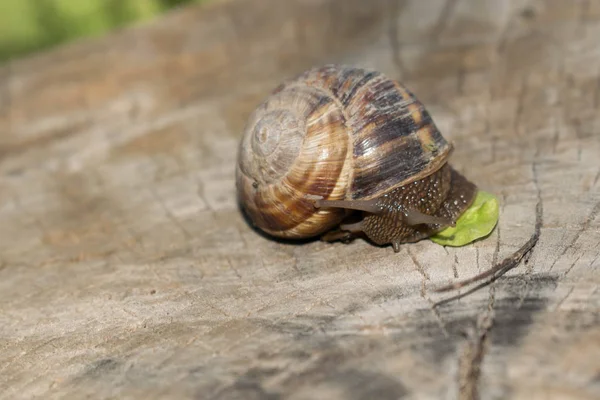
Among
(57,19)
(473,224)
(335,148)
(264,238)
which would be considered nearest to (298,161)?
(335,148)

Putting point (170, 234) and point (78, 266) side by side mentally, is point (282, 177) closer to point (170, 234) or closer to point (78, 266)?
point (170, 234)

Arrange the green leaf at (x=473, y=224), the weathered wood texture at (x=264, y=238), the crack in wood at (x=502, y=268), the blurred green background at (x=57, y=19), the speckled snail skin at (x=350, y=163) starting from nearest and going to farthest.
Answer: the weathered wood texture at (x=264, y=238) → the crack in wood at (x=502, y=268) → the green leaf at (x=473, y=224) → the speckled snail skin at (x=350, y=163) → the blurred green background at (x=57, y=19)

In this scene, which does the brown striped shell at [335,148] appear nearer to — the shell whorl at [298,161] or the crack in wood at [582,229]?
the shell whorl at [298,161]

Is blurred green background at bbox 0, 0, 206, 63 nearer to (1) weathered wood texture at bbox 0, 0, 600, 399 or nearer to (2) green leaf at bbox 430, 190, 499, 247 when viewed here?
(1) weathered wood texture at bbox 0, 0, 600, 399

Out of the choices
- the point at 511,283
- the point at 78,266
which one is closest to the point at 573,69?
the point at 511,283

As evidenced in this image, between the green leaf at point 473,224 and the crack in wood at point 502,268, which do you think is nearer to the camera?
the crack in wood at point 502,268

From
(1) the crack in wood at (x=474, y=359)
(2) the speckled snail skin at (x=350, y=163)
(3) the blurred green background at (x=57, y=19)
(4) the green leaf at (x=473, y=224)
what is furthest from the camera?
(3) the blurred green background at (x=57, y=19)

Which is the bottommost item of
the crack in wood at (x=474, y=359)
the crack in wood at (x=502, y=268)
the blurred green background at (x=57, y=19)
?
the crack in wood at (x=474, y=359)

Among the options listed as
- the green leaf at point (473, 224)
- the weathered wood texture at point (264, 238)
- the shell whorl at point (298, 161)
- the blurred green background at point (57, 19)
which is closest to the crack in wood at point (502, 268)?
the weathered wood texture at point (264, 238)

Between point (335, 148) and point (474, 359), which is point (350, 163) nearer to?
point (335, 148)
